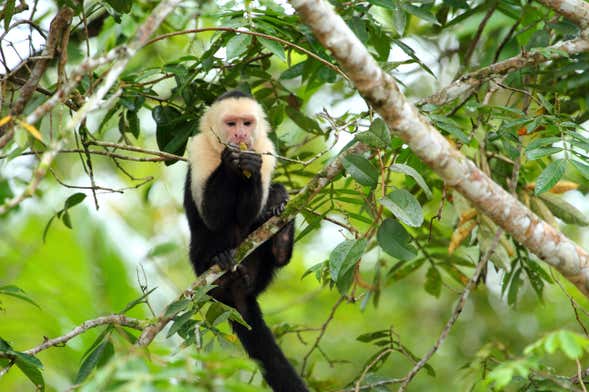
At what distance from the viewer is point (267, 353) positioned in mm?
3852

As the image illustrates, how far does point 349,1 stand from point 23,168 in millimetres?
2482

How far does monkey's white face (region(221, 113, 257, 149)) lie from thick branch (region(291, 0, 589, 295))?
1.47 meters

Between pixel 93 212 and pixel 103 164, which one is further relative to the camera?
pixel 103 164

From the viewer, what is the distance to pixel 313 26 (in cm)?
235

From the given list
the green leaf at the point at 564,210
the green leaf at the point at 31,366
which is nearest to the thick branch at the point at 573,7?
the green leaf at the point at 564,210

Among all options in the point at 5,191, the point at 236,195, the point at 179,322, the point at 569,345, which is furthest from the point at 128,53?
the point at 5,191

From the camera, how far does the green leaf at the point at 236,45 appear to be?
3127mm

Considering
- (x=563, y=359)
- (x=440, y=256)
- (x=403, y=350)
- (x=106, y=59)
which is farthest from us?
(x=563, y=359)

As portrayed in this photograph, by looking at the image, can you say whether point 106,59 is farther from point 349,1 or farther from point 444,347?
point 444,347

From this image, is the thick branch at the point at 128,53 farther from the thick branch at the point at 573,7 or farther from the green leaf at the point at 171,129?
the thick branch at the point at 573,7

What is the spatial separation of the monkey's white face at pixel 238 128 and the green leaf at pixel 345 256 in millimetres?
1235

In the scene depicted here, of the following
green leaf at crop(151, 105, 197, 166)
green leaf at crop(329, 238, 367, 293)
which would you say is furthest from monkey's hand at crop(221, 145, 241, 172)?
green leaf at crop(329, 238, 367, 293)

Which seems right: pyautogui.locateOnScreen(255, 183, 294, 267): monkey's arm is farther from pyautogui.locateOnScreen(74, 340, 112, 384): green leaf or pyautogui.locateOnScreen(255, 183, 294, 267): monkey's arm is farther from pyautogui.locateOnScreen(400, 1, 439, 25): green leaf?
pyautogui.locateOnScreen(74, 340, 112, 384): green leaf

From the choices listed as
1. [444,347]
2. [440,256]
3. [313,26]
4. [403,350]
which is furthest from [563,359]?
[313,26]
